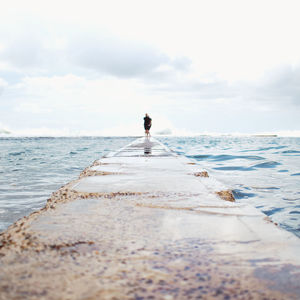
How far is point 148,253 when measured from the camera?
1020 millimetres

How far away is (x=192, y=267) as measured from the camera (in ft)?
3.03

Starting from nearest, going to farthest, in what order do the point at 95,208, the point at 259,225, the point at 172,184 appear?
the point at 259,225 → the point at 95,208 → the point at 172,184

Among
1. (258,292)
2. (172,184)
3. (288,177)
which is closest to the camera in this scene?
(258,292)

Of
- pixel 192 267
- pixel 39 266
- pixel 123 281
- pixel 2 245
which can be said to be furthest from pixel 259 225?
pixel 2 245

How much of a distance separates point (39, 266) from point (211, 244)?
0.60 meters

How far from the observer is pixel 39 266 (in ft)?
3.00

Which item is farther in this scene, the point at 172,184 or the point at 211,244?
the point at 172,184

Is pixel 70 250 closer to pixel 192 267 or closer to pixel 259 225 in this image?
pixel 192 267

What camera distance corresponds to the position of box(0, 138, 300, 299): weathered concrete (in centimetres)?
80

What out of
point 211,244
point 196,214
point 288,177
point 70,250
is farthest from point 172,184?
point 288,177

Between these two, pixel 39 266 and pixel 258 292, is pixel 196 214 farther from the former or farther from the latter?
pixel 39 266

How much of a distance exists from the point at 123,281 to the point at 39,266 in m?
0.27

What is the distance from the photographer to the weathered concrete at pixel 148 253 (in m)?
0.80

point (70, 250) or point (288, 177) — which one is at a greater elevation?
point (70, 250)
